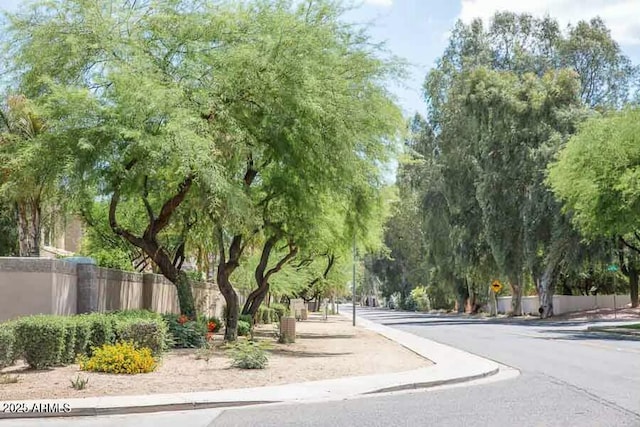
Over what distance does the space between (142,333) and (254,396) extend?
615 cm

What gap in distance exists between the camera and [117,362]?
52.9 feet

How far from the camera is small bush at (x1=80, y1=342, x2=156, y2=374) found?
52.6 feet

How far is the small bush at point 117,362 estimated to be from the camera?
16.0m

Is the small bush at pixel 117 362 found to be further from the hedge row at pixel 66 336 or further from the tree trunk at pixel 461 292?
the tree trunk at pixel 461 292

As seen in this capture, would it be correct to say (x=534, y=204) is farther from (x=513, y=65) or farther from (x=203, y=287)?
(x=203, y=287)

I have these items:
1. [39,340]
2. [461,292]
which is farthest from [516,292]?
[39,340]

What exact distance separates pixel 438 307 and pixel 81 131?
80.0 metres

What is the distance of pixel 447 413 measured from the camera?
11.4 metres

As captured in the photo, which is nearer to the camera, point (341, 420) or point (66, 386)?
point (341, 420)

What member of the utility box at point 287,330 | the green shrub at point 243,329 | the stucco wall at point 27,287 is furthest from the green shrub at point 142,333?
the green shrub at point 243,329

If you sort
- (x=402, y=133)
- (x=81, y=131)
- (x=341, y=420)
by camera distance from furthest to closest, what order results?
(x=402, y=133)
(x=81, y=131)
(x=341, y=420)

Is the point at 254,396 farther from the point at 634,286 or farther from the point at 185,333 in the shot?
the point at 634,286

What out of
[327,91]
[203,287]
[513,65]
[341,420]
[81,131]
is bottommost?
[341,420]

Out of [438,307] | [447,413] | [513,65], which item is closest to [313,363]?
[447,413]
